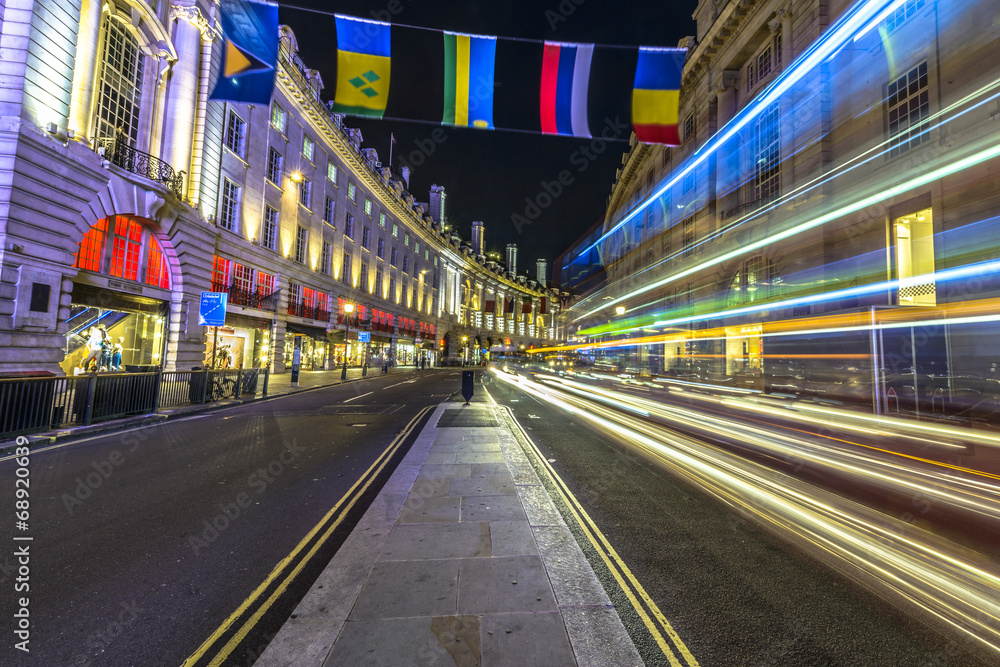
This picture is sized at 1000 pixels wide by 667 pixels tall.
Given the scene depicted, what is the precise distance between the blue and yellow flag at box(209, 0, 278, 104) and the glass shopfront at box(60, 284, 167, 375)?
35.1 ft

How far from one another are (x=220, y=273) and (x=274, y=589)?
25025 millimetres

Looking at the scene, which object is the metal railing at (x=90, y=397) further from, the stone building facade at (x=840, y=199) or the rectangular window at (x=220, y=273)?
the stone building facade at (x=840, y=199)

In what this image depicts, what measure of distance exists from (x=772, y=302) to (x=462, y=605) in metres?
24.8

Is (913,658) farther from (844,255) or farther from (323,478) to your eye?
(844,255)

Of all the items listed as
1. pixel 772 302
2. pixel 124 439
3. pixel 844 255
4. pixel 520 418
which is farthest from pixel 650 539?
pixel 772 302

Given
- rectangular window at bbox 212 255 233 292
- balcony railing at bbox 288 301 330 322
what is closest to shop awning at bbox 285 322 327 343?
balcony railing at bbox 288 301 330 322

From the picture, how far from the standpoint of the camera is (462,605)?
3.24 meters

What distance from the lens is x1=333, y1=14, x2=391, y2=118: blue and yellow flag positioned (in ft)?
34.2

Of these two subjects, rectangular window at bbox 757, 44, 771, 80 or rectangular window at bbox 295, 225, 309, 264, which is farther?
rectangular window at bbox 295, 225, 309, 264

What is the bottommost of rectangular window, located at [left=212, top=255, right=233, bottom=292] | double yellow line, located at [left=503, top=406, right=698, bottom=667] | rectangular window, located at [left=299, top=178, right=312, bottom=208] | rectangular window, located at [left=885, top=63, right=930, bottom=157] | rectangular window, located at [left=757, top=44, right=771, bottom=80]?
double yellow line, located at [left=503, top=406, right=698, bottom=667]

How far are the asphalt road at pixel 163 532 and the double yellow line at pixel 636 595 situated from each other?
9.36 feet

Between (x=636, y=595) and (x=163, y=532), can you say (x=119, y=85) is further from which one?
(x=636, y=595)

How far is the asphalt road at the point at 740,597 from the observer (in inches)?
114

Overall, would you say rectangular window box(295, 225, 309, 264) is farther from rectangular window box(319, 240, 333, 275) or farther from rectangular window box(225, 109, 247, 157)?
rectangular window box(225, 109, 247, 157)
